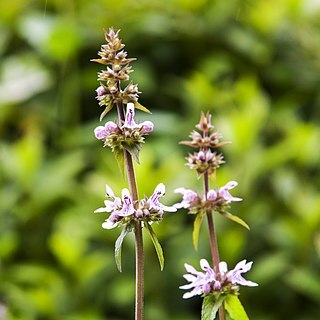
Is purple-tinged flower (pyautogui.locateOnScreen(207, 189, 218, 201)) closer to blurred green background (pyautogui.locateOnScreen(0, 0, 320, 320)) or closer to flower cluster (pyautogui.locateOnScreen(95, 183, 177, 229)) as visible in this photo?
flower cluster (pyautogui.locateOnScreen(95, 183, 177, 229))

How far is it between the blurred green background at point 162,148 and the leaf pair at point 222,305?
3.73ft

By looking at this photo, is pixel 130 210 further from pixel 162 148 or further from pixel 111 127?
pixel 162 148

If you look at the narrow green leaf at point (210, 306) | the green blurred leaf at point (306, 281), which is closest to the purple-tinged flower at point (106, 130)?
the narrow green leaf at point (210, 306)

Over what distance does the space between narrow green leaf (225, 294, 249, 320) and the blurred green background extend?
1.14 m

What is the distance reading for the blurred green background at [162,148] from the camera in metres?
2.79

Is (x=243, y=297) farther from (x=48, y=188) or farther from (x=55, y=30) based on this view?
(x=55, y=30)

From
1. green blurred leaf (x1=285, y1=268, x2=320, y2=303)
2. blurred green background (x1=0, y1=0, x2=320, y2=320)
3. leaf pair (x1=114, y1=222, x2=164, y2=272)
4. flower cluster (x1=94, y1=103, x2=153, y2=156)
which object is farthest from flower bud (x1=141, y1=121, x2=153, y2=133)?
green blurred leaf (x1=285, y1=268, x2=320, y2=303)

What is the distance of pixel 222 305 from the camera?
0.87 m

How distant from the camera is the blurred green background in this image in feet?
9.15

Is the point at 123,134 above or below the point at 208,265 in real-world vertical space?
above

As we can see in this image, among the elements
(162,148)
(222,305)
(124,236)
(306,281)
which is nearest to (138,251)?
(124,236)

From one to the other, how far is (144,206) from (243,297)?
201 cm

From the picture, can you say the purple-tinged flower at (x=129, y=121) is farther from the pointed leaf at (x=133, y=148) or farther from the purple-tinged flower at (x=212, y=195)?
the purple-tinged flower at (x=212, y=195)

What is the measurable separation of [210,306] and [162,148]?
2.33 meters
